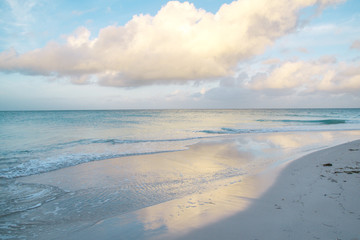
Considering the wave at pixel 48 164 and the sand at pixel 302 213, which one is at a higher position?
the sand at pixel 302 213

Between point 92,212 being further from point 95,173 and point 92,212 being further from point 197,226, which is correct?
point 95,173

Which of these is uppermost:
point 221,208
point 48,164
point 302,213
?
point 302,213

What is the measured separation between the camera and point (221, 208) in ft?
15.2

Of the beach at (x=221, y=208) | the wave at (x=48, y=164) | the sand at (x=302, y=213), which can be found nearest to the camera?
the sand at (x=302, y=213)

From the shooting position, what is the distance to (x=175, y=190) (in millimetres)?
6051

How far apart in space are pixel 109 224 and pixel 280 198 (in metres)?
4.18

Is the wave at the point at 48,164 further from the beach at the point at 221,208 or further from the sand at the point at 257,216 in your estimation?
the sand at the point at 257,216

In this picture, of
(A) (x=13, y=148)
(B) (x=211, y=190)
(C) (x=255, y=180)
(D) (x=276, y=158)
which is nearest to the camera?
(B) (x=211, y=190)

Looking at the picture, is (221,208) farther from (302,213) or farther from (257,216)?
(302,213)

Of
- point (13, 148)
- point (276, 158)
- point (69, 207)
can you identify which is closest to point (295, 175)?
point (276, 158)

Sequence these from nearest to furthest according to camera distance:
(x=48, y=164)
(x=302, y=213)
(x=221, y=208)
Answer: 1. (x=302, y=213)
2. (x=221, y=208)
3. (x=48, y=164)

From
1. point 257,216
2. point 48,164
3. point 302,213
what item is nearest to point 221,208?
point 257,216

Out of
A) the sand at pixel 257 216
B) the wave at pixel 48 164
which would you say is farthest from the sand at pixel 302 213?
the wave at pixel 48 164

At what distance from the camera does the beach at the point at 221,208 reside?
3.63 m
